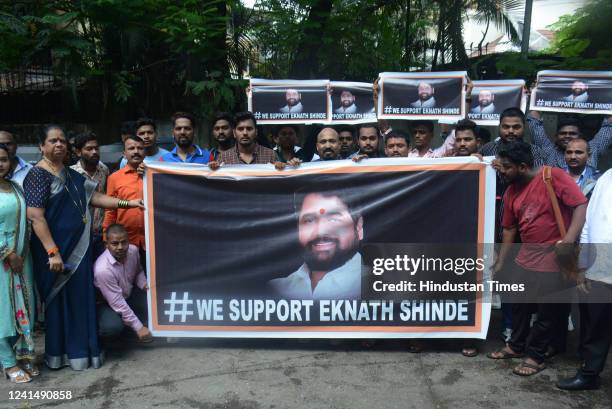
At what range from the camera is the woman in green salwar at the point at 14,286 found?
3.80 m

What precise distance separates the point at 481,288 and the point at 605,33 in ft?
17.8

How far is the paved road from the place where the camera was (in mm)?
3617

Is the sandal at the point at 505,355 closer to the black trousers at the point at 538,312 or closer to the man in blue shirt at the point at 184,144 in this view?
the black trousers at the point at 538,312

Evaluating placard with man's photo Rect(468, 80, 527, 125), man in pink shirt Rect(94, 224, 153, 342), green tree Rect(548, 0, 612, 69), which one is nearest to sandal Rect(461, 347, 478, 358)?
man in pink shirt Rect(94, 224, 153, 342)

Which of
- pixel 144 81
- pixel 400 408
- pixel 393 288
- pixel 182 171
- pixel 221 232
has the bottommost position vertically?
pixel 400 408

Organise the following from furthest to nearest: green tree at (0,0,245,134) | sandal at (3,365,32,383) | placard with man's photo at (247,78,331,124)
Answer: green tree at (0,0,245,134), placard with man's photo at (247,78,331,124), sandal at (3,365,32,383)

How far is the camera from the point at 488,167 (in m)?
4.20

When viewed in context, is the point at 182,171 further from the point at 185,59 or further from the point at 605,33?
the point at 605,33

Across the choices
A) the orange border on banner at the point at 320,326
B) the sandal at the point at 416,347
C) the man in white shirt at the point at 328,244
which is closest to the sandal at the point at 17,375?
the orange border on banner at the point at 320,326

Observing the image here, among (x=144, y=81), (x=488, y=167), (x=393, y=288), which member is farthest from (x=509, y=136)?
(x=144, y=81)

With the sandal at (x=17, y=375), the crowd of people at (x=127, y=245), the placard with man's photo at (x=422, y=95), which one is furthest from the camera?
the placard with man's photo at (x=422, y=95)

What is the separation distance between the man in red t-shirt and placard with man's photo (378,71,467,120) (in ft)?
6.15

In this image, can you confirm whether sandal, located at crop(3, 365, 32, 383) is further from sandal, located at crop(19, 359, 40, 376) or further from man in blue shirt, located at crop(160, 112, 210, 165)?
man in blue shirt, located at crop(160, 112, 210, 165)

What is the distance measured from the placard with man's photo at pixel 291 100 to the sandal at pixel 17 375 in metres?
3.36
